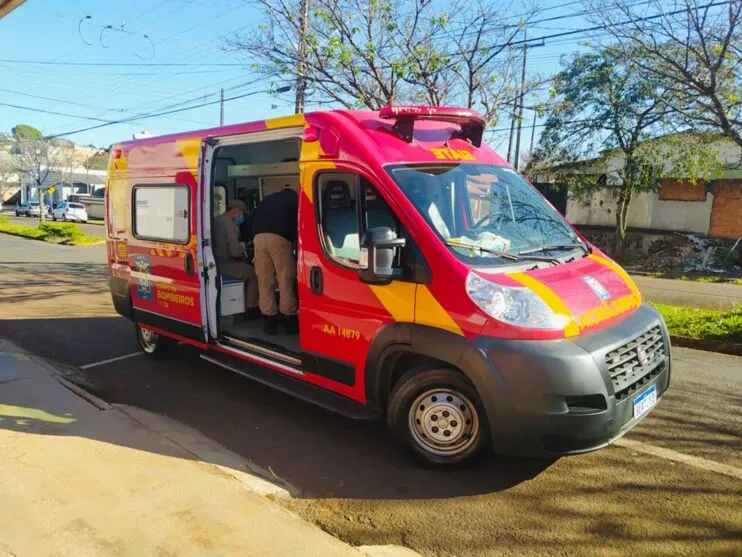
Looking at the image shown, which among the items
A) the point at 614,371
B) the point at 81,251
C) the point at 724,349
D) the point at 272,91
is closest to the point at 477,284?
the point at 614,371

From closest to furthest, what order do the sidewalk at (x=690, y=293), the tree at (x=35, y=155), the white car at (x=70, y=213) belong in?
1. the sidewalk at (x=690, y=293)
2. the tree at (x=35, y=155)
3. the white car at (x=70, y=213)

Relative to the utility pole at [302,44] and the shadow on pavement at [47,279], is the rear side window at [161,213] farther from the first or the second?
the shadow on pavement at [47,279]

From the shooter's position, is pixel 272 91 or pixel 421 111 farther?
pixel 272 91

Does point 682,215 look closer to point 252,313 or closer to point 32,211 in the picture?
point 252,313

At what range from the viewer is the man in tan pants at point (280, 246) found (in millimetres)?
5449

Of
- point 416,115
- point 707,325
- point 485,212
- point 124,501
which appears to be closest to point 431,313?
point 485,212

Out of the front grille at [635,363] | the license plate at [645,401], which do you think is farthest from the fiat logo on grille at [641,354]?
the license plate at [645,401]

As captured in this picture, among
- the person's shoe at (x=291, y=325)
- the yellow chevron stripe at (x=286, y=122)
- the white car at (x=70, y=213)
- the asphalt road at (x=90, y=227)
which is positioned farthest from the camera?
the white car at (x=70, y=213)

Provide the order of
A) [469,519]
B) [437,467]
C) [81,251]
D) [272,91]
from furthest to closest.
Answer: [81,251], [272,91], [437,467], [469,519]

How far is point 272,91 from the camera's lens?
1215 centimetres

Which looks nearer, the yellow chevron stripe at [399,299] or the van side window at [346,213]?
the yellow chevron stripe at [399,299]

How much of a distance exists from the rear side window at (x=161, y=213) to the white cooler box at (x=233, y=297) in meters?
0.62

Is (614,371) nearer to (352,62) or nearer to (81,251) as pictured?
(352,62)

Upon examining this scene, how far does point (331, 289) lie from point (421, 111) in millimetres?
1467
